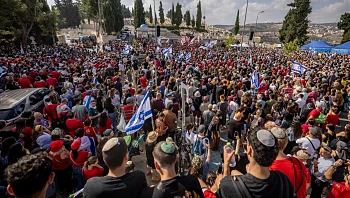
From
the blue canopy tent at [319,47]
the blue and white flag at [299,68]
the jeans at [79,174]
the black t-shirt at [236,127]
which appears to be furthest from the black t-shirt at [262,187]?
the blue canopy tent at [319,47]

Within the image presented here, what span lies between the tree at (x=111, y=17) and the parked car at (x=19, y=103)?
4740 cm

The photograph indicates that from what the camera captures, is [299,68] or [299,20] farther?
[299,20]

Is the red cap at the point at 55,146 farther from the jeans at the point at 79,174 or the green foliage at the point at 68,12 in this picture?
the green foliage at the point at 68,12

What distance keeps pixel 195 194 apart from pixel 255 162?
0.64 meters

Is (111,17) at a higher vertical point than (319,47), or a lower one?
higher

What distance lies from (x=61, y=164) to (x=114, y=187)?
2772 millimetres

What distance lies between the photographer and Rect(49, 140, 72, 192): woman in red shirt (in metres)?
4.14

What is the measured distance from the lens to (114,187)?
211 cm

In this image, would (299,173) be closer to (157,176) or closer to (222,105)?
(157,176)

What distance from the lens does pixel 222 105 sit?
7.53m

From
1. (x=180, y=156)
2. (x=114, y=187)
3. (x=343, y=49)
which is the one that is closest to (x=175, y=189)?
(x=114, y=187)

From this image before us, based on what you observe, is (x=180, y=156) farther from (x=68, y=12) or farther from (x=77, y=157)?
(x=68, y=12)

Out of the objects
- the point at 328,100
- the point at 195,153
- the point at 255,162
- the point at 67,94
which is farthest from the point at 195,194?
the point at 328,100

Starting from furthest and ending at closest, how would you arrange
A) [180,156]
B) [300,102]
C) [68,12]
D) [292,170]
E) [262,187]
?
1. [68,12]
2. [300,102]
3. [180,156]
4. [292,170]
5. [262,187]
